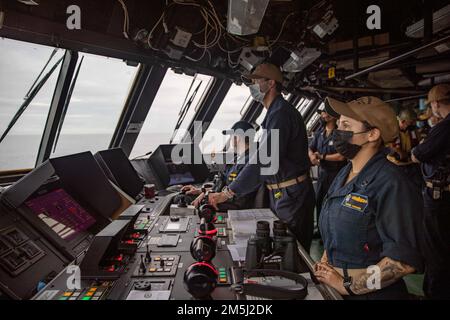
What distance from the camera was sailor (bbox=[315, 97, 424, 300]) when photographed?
1.09 metres

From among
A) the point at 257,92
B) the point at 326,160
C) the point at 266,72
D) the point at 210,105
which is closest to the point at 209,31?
the point at 257,92

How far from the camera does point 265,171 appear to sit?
225cm

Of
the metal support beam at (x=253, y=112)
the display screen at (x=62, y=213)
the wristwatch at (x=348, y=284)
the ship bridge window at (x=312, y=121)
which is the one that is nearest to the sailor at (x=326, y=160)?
the metal support beam at (x=253, y=112)

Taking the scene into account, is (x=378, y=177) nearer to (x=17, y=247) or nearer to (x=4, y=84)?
(x=17, y=247)

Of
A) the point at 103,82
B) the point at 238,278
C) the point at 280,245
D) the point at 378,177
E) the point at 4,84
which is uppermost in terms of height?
the point at 103,82

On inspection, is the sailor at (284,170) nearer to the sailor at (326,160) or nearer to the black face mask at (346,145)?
the black face mask at (346,145)

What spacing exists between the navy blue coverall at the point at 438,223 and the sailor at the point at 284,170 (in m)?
1.19

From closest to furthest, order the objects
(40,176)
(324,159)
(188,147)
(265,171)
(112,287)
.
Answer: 1. (112,287)
2. (40,176)
3. (265,171)
4. (188,147)
5. (324,159)

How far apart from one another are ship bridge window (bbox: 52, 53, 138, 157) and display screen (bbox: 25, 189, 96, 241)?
0.93 metres

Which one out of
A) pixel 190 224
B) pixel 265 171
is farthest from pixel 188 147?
pixel 190 224

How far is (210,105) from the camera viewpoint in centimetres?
459

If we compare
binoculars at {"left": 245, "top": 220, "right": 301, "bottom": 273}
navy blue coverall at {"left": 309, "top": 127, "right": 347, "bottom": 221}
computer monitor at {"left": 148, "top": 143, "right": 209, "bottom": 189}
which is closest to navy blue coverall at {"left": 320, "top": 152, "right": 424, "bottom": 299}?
binoculars at {"left": 245, "top": 220, "right": 301, "bottom": 273}

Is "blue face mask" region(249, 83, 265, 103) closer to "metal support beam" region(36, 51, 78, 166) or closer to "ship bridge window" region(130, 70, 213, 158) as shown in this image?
"ship bridge window" region(130, 70, 213, 158)

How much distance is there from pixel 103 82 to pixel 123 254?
2046 millimetres
